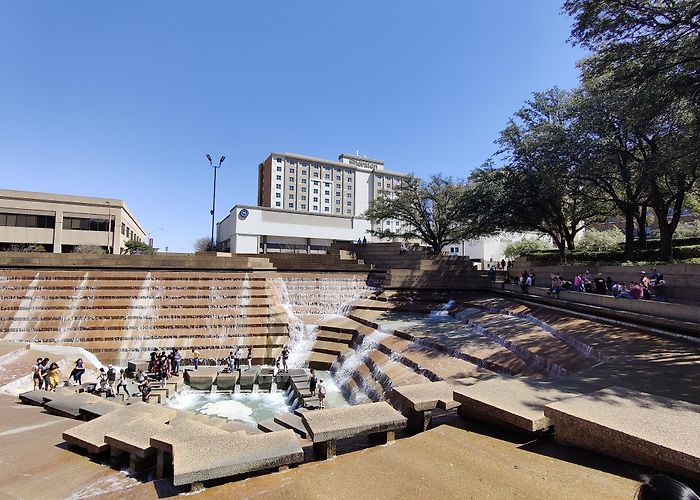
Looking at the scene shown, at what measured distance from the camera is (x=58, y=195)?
1881 inches

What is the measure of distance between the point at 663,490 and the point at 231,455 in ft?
12.2

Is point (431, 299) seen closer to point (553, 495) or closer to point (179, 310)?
point (179, 310)

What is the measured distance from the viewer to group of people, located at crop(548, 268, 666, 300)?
14963 mm

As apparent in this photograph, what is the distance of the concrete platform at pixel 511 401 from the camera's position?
4.41m

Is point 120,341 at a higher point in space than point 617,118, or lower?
lower

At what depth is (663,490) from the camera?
1654 mm

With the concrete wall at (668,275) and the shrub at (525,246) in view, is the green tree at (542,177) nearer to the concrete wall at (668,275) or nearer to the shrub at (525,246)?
the concrete wall at (668,275)

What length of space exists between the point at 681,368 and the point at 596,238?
→ 117ft

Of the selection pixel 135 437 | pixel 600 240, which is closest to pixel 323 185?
pixel 600 240

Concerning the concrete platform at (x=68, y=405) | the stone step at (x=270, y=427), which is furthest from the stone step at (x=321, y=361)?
the concrete platform at (x=68, y=405)

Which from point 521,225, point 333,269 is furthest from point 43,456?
point 521,225

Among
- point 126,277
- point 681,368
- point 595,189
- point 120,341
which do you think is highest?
point 595,189

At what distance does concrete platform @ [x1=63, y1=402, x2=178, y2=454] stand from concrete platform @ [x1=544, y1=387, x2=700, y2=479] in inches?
231

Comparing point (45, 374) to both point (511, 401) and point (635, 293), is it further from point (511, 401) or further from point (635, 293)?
point (635, 293)
